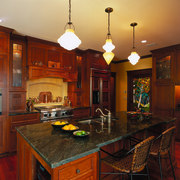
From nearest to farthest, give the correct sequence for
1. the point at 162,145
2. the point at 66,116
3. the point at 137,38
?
the point at 162,145 < the point at 137,38 < the point at 66,116

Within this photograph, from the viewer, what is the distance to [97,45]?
13.6 feet

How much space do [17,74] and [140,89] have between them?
4.49m

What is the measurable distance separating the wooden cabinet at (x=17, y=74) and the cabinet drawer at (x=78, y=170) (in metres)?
2.77

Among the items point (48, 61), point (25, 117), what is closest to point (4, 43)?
point (48, 61)

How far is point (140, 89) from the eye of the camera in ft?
18.7

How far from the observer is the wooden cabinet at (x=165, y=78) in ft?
13.4

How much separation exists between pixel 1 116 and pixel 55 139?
2.13 m

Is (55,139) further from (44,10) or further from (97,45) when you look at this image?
(97,45)

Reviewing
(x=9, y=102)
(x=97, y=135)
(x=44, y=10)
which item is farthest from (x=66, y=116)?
(x=44, y=10)

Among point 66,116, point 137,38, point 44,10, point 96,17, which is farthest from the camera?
point 66,116

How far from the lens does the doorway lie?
5426 millimetres

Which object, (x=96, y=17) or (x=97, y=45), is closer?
(x=96, y=17)

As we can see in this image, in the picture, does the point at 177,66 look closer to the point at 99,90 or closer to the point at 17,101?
the point at 99,90

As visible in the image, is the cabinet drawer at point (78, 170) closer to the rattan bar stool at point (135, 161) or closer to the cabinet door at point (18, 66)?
the rattan bar stool at point (135, 161)
